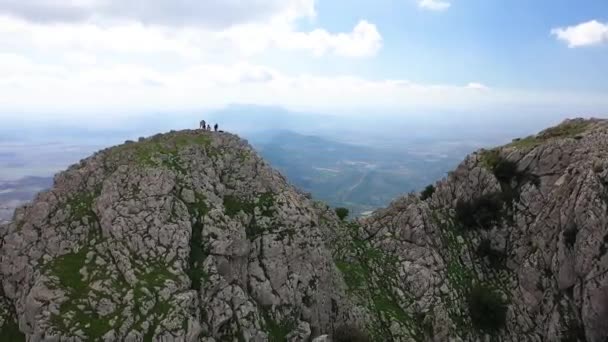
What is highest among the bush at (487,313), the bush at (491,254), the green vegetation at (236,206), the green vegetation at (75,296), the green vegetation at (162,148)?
the green vegetation at (162,148)

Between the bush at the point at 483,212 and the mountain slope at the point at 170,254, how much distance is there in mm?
18459

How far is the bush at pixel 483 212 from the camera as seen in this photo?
5019 cm

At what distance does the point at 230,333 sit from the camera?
33500 millimetres

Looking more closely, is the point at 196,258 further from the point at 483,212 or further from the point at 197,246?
the point at 483,212

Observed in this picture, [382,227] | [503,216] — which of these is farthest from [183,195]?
[503,216]

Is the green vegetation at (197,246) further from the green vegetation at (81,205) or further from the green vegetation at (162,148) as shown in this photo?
the green vegetation at (81,205)

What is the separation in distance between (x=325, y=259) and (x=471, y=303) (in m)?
15.6

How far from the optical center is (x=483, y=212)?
165 ft

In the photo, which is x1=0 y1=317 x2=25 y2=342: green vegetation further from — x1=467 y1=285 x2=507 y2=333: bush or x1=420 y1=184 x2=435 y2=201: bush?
x1=420 y1=184 x2=435 y2=201: bush

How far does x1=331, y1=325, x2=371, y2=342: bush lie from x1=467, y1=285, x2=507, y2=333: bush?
12532mm

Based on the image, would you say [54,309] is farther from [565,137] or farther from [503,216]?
[565,137]

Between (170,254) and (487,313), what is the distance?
3021 centimetres

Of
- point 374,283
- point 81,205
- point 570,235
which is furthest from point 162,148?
point 570,235

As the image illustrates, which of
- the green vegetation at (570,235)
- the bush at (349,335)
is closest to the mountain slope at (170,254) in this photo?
the bush at (349,335)
